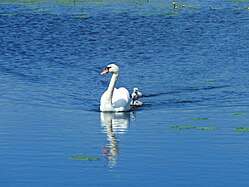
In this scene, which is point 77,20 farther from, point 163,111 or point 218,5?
point 163,111

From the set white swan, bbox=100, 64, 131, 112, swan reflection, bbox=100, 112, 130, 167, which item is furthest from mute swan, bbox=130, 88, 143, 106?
swan reflection, bbox=100, 112, 130, 167

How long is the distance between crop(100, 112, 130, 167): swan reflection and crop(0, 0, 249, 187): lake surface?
1.3 inches

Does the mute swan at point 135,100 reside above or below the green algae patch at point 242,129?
above

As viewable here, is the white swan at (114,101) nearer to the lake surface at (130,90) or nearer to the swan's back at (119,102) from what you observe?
the swan's back at (119,102)

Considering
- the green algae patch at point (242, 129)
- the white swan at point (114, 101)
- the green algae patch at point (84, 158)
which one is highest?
the white swan at point (114, 101)

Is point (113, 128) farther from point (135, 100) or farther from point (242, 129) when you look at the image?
point (135, 100)

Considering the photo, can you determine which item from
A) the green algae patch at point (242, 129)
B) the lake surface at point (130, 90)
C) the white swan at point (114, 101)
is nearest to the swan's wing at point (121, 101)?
→ the white swan at point (114, 101)

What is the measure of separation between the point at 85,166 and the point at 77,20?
44457 millimetres

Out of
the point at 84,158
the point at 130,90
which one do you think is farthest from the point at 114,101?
the point at 84,158

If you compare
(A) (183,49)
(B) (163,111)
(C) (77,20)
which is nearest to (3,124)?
(B) (163,111)

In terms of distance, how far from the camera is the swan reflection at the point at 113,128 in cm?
2280

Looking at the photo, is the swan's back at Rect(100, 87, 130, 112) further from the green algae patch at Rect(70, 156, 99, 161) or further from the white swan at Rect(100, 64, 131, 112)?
the green algae patch at Rect(70, 156, 99, 161)

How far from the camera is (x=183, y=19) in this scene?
217 feet

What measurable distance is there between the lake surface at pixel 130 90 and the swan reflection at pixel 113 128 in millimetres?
34
